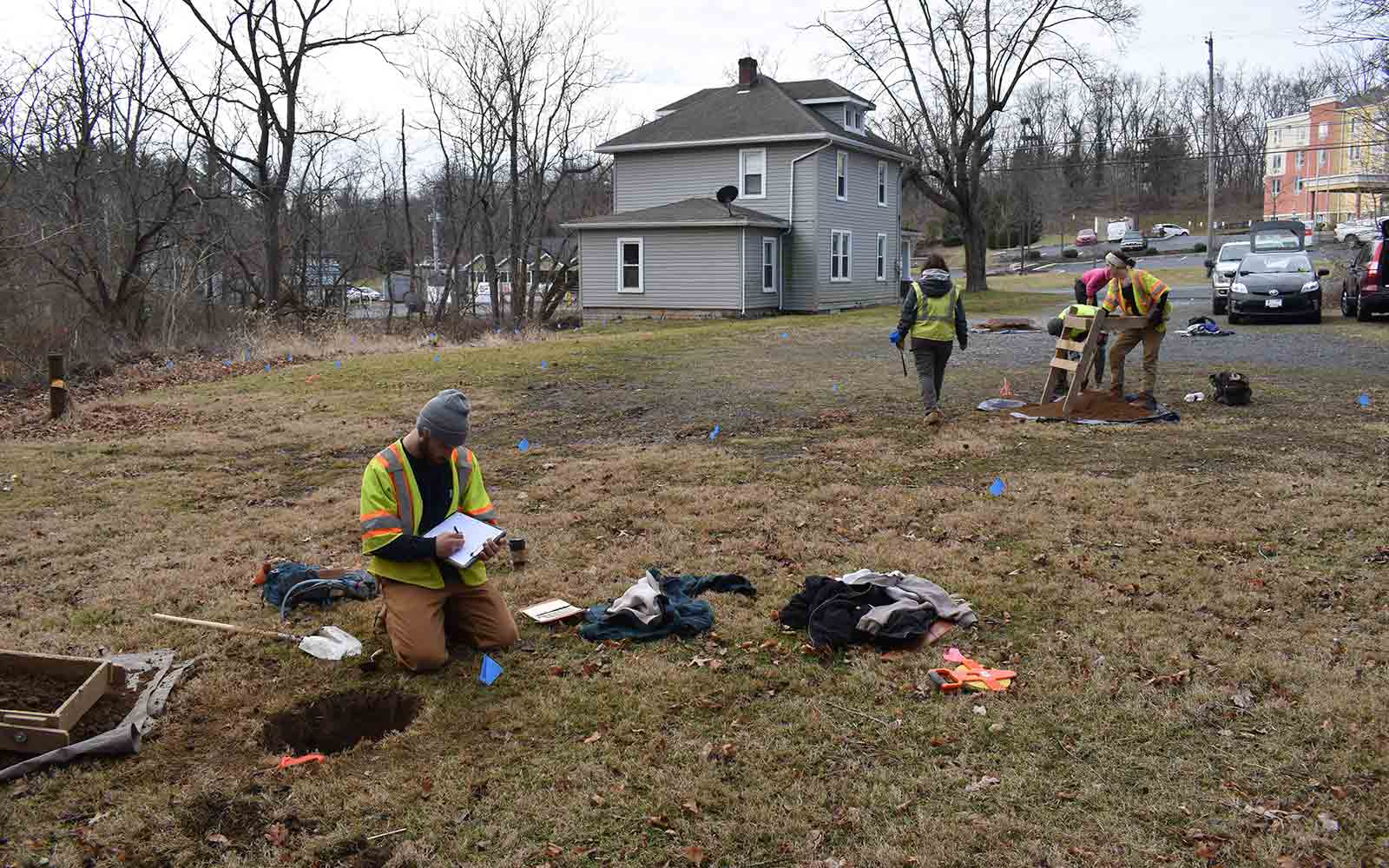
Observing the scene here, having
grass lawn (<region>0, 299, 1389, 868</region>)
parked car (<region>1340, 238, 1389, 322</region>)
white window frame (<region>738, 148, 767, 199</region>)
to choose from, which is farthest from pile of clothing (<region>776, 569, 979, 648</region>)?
white window frame (<region>738, 148, 767, 199</region>)

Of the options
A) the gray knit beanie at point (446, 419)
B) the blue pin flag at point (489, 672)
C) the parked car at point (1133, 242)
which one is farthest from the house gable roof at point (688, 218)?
the parked car at point (1133, 242)

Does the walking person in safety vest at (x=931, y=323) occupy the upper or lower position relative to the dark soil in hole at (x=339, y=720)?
upper

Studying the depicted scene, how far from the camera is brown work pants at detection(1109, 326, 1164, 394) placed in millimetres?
11430

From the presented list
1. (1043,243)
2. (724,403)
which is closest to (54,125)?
(724,403)

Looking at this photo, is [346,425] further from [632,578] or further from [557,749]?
[557,749]

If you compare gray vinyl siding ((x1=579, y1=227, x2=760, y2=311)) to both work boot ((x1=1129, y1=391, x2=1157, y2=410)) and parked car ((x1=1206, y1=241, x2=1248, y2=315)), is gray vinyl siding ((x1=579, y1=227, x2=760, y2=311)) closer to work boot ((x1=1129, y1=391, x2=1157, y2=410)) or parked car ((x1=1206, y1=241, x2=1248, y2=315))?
parked car ((x1=1206, y1=241, x2=1248, y2=315))

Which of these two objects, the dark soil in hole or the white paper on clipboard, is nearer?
the dark soil in hole

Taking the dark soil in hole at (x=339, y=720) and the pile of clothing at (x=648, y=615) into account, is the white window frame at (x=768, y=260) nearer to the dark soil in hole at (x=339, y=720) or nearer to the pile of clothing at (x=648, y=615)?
the pile of clothing at (x=648, y=615)

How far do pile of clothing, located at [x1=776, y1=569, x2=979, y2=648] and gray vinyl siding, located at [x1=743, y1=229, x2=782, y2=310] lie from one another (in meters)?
25.2

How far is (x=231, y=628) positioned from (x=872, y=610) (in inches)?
136

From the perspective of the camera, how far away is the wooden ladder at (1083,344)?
11141 mm

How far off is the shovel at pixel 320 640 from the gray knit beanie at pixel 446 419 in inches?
50.9

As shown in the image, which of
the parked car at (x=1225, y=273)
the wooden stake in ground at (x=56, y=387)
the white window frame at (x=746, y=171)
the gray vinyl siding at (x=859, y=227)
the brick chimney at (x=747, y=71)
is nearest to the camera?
the wooden stake in ground at (x=56, y=387)

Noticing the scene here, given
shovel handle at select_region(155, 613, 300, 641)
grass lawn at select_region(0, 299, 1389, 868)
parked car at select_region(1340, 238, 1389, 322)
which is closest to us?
grass lawn at select_region(0, 299, 1389, 868)
